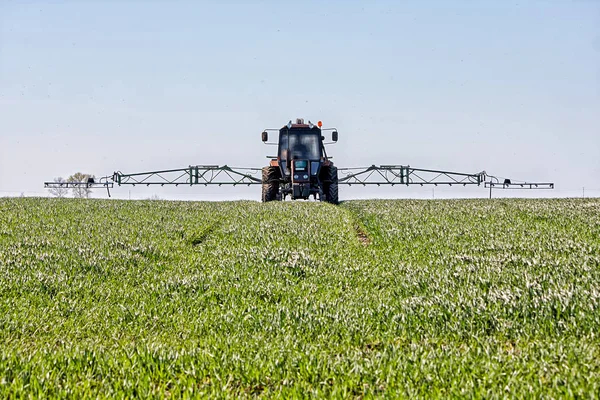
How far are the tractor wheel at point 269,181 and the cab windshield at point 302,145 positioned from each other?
1549 mm

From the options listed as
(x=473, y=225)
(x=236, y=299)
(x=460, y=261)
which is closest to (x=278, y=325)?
(x=236, y=299)

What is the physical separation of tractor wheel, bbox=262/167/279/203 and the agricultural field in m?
13.6

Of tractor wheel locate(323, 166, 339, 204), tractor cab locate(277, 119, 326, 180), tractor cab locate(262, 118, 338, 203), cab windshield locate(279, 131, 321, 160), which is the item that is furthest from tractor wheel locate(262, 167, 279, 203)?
tractor wheel locate(323, 166, 339, 204)

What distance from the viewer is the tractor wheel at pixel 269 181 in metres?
29.8

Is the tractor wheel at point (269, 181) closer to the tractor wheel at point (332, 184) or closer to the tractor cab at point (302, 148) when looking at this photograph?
the tractor cab at point (302, 148)

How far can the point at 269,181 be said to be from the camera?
29891 mm

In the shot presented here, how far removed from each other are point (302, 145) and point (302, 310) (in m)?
21.1

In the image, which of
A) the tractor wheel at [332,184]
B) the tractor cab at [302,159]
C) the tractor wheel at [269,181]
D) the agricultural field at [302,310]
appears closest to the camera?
the agricultural field at [302,310]

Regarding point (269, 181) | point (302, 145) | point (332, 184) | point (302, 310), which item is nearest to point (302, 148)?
point (302, 145)

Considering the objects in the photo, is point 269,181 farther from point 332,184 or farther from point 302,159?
point 332,184

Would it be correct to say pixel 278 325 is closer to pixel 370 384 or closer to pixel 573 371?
pixel 370 384

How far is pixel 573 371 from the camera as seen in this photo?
5188 mm

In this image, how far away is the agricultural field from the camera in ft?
17.9

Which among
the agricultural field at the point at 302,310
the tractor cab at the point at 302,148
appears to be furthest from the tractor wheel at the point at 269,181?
the agricultural field at the point at 302,310
